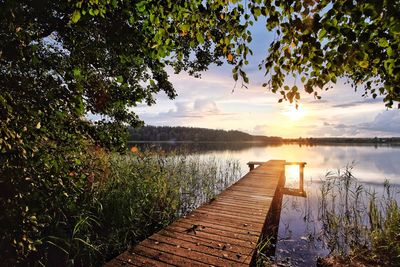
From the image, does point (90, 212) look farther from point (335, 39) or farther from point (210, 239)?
point (335, 39)

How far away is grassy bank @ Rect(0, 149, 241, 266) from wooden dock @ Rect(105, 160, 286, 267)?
1.09 m

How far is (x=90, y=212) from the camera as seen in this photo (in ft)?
18.3

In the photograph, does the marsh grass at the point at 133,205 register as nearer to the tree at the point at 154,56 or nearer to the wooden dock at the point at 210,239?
the wooden dock at the point at 210,239

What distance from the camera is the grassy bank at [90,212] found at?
2.14 m

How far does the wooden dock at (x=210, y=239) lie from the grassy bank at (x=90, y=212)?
1093mm

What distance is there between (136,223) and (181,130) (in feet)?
341

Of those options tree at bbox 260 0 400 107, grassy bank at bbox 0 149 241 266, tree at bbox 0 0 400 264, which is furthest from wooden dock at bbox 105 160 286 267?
tree at bbox 260 0 400 107

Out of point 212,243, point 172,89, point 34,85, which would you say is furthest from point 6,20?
point 172,89

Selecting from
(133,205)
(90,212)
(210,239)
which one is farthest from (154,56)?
(133,205)

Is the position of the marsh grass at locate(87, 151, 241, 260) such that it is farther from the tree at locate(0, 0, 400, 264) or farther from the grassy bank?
the tree at locate(0, 0, 400, 264)

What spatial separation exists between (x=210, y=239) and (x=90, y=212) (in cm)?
268

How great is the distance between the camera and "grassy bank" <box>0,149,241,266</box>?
2144 millimetres

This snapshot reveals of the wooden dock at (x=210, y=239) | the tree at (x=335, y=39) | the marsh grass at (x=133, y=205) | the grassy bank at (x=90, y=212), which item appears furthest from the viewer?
the marsh grass at (x=133, y=205)

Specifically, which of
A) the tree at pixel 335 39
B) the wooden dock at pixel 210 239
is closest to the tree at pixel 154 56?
the tree at pixel 335 39
